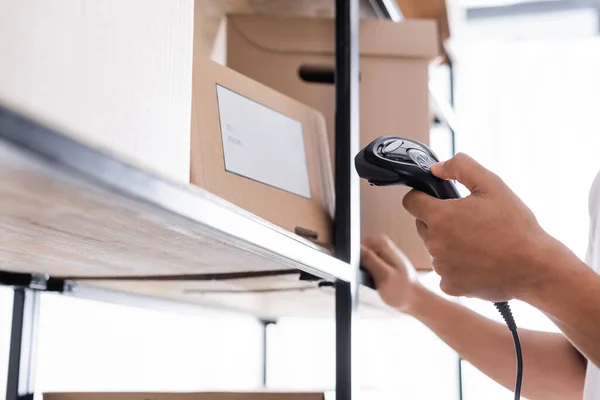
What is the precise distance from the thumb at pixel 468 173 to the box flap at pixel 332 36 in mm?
500

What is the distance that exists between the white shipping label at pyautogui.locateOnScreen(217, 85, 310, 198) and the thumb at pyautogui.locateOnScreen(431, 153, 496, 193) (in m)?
0.25

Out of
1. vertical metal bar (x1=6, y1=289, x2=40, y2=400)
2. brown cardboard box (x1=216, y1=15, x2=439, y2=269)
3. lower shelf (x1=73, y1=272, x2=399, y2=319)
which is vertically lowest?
Answer: vertical metal bar (x1=6, y1=289, x2=40, y2=400)

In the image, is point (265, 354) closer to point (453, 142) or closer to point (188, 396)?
point (453, 142)

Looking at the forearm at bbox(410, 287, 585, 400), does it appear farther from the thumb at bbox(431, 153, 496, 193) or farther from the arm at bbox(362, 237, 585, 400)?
the thumb at bbox(431, 153, 496, 193)

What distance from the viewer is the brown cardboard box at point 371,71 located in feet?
4.06

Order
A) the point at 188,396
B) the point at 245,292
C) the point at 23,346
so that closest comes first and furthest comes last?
the point at 188,396 < the point at 23,346 < the point at 245,292

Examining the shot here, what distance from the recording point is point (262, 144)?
0.92m

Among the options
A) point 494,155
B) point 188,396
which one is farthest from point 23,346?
point 494,155

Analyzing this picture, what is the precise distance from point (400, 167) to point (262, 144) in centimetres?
22

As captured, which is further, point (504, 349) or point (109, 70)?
point (504, 349)

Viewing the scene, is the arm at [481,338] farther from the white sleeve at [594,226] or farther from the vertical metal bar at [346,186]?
the white sleeve at [594,226]

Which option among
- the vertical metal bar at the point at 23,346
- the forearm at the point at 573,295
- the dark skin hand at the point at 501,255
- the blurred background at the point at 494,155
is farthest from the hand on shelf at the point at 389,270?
the blurred background at the point at 494,155

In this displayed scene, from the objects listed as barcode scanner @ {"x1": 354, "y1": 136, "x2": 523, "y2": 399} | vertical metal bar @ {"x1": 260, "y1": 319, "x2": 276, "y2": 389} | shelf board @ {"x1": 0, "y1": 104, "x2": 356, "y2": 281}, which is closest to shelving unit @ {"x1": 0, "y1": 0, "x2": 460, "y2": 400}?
shelf board @ {"x1": 0, "y1": 104, "x2": 356, "y2": 281}

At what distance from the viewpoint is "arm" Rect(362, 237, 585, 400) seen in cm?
113
